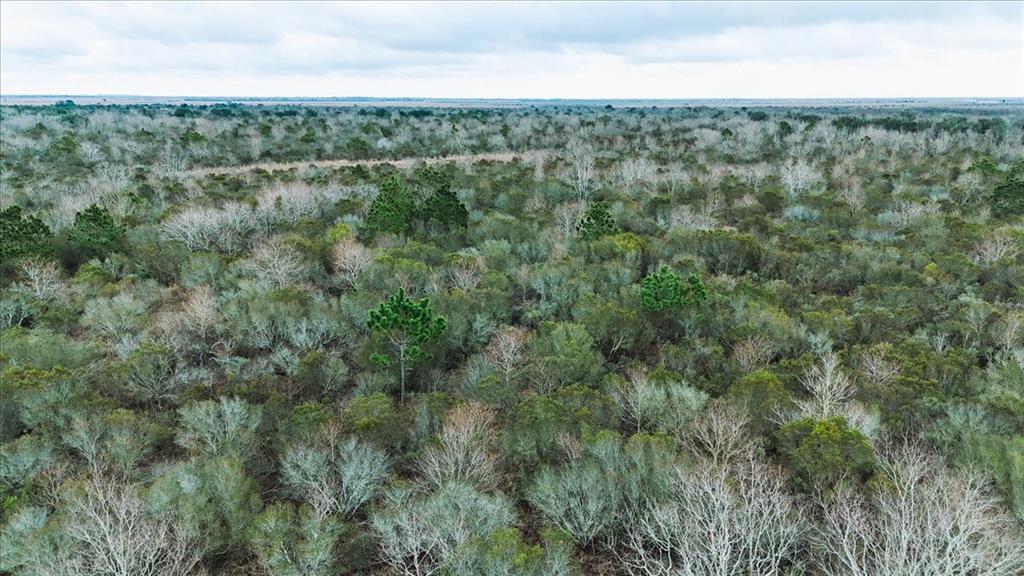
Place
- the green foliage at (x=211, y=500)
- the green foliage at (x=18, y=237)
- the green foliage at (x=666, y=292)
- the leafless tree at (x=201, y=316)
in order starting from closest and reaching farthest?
the green foliage at (x=211, y=500)
the green foliage at (x=666, y=292)
the leafless tree at (x=201, y=316)
the green foliage at (x=18, y=237)

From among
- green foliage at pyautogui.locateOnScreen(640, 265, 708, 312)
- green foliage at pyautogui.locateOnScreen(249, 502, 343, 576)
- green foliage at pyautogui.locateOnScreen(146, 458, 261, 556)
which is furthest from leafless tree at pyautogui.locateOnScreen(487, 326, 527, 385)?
green foliage at pyautogui.locateOnScreen(146, 458, 261, 556)

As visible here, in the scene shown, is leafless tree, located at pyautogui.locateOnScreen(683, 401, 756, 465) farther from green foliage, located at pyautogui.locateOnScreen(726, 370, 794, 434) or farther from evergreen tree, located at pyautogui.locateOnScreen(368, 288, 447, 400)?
evergreen tree, located at pyautogui.locateOnScreen(368, 288, 447, 400)

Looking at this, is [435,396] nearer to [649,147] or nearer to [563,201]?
[563,201]

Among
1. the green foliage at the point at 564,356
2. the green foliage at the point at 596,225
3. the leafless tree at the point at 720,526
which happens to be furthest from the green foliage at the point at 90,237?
the leafless tree at the point at 720,526

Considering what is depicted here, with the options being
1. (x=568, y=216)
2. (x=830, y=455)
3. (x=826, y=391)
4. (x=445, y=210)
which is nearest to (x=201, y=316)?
(x=445, y=210)

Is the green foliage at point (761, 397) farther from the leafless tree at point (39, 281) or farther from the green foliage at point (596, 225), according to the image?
the leafless tree at point (39, 281)

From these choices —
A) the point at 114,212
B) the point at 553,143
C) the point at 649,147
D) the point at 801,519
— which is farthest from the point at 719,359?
the point at 553,143
